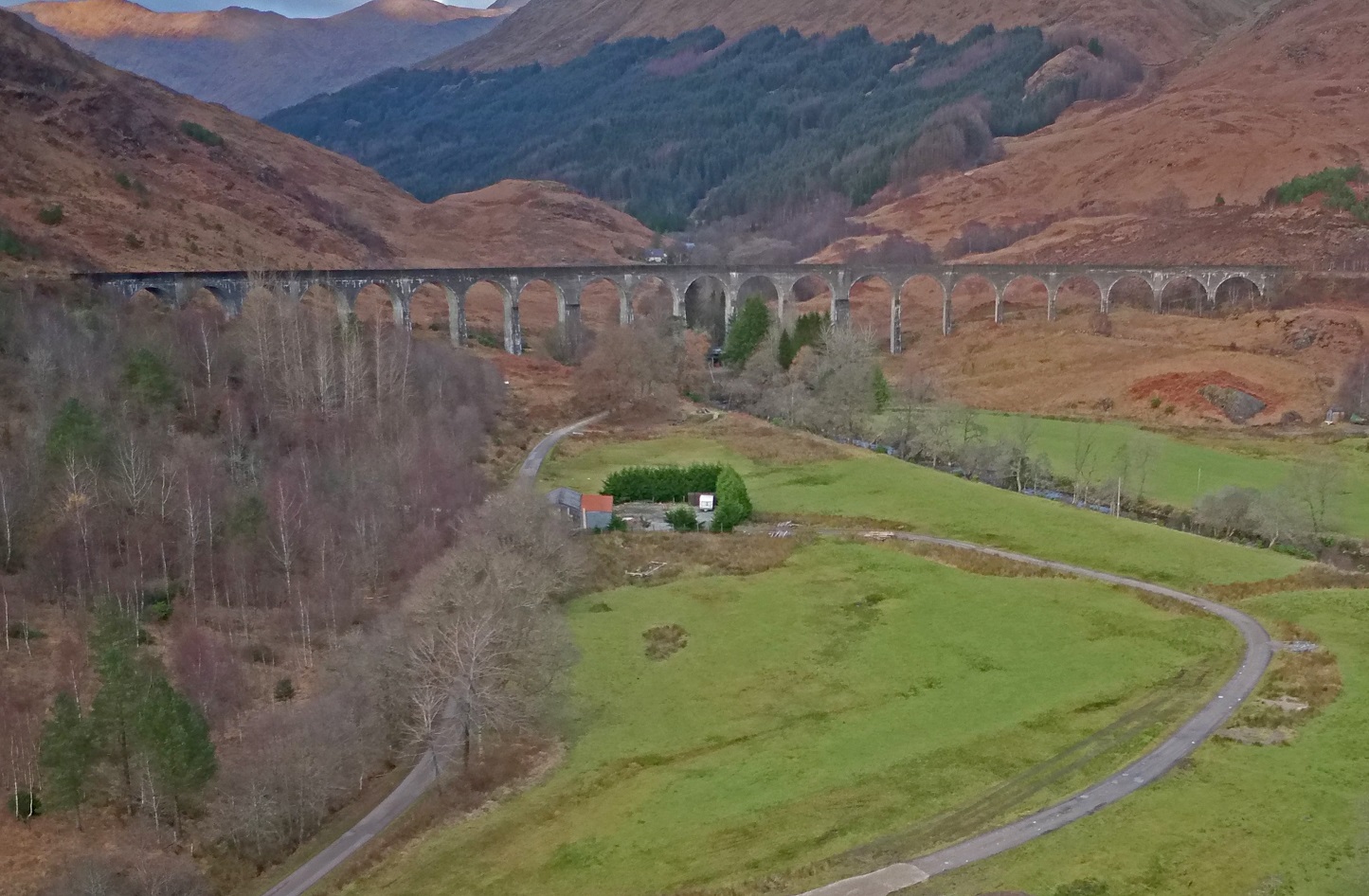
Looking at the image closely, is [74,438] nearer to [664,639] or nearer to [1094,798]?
[664,639]

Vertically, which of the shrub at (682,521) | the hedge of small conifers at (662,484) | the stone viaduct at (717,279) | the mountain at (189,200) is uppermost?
the mountain at (189,200)

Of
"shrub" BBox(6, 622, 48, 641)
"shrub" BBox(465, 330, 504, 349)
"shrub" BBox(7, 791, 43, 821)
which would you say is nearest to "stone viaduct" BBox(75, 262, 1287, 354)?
"shrub" BBox(465, 330, 504, 349)

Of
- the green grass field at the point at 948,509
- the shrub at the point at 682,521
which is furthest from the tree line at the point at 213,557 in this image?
the green grass field at the point at 948,509

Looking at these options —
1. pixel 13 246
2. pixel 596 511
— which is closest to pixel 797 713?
pixel 596 511

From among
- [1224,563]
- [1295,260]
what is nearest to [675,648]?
[1224,563]

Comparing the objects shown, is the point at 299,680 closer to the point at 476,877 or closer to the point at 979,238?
the point at 476,877

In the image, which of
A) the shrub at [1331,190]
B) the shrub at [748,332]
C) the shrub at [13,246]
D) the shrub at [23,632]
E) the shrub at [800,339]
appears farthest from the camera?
the shrub at [1331,190]

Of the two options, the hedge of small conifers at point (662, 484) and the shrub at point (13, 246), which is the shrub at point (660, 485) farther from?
the shrub at point (13, 246)
